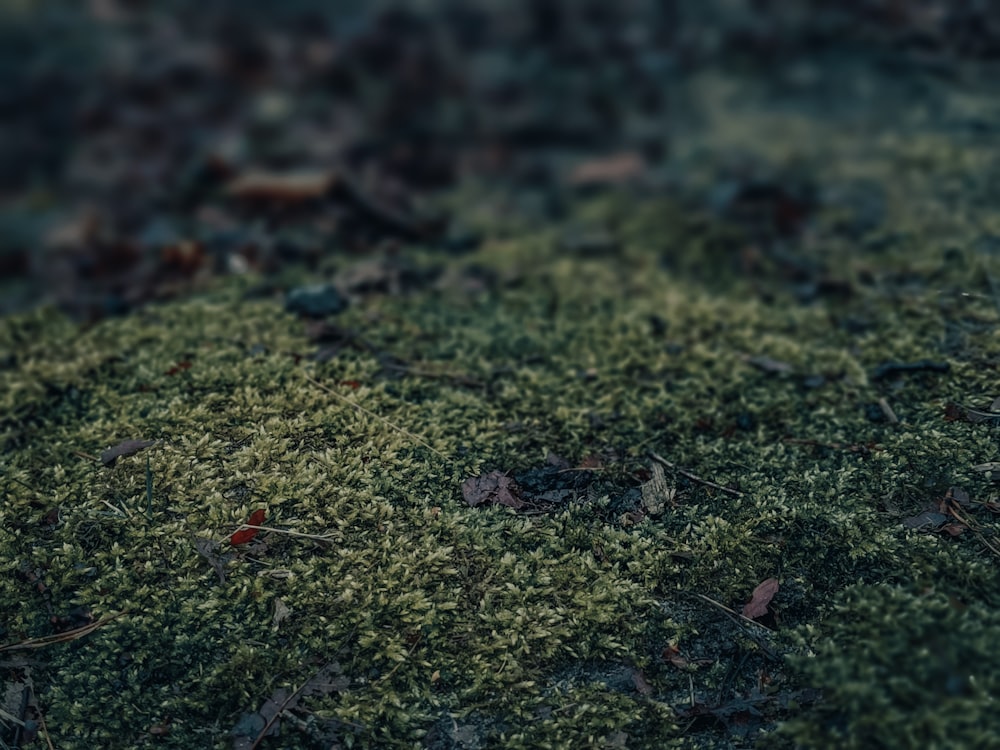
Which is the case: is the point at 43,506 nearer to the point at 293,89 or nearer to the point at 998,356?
the point at 998,356

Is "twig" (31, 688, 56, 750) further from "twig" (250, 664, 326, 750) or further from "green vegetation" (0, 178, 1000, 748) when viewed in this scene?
"twig" (250, 664, 326, 750)

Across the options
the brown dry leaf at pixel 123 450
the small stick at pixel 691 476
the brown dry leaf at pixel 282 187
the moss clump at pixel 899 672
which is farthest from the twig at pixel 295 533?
the brown dry leaf at pixel 282 187

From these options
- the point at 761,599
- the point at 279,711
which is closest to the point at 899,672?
the point at 761,599

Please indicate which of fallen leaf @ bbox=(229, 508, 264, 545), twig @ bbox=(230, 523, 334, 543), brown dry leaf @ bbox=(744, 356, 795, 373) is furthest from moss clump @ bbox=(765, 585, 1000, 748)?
fallen leaf @ bbox=(229, 508, 264, 545)

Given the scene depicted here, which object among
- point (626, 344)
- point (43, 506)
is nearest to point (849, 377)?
point (626, 344)

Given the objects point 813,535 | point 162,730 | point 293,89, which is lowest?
point 162,730

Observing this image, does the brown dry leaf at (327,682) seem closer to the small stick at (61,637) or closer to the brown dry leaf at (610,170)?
the small stick at (61,637)
